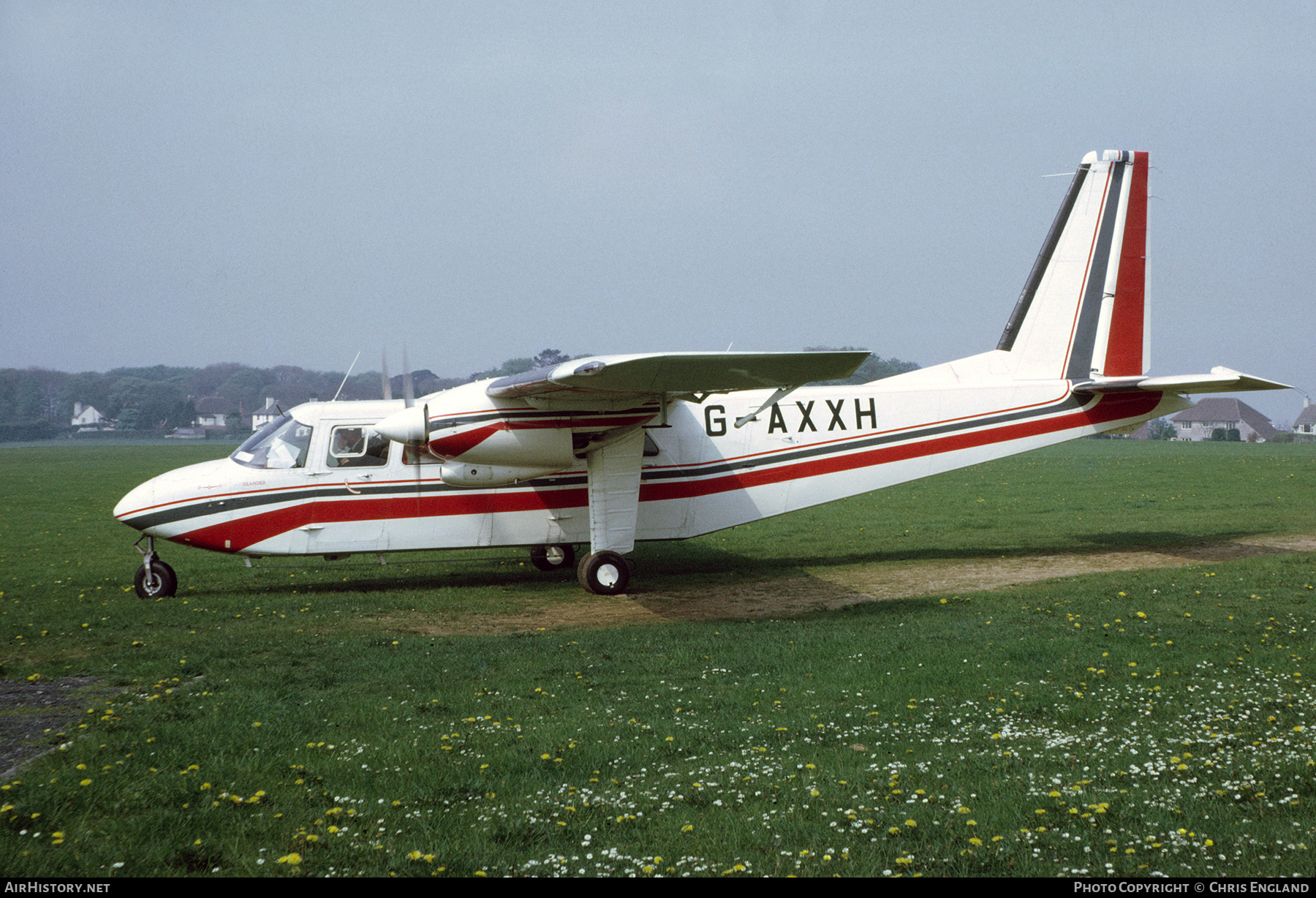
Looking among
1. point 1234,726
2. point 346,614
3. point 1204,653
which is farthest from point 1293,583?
point 346,614

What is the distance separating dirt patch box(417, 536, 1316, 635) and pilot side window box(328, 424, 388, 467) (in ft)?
9.88

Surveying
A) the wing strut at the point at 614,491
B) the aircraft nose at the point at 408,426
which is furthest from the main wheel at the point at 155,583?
the wing strut at the point at 614,491

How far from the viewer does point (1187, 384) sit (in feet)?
45.0

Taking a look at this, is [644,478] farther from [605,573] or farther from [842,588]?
[842,588]

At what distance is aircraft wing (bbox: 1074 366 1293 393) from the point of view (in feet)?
41.2

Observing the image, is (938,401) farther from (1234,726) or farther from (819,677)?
(1234,726)

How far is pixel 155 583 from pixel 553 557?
18.7 ft

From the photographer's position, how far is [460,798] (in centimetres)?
515

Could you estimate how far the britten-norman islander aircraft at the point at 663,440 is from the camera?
39.7ft

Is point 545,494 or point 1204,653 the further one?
point 545,494

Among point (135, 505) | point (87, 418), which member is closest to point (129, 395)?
point (87, 418)

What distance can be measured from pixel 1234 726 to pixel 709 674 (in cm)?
388

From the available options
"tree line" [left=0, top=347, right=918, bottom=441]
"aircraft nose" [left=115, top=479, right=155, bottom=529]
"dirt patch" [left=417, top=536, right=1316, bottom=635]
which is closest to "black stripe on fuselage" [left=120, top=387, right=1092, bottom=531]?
"aircraft nose" [left=115, top=479, right=155, bottom=529]

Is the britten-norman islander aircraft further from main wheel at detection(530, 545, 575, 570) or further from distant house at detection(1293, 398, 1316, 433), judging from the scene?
distant house at detection(1293, 398, 1316, 433)
